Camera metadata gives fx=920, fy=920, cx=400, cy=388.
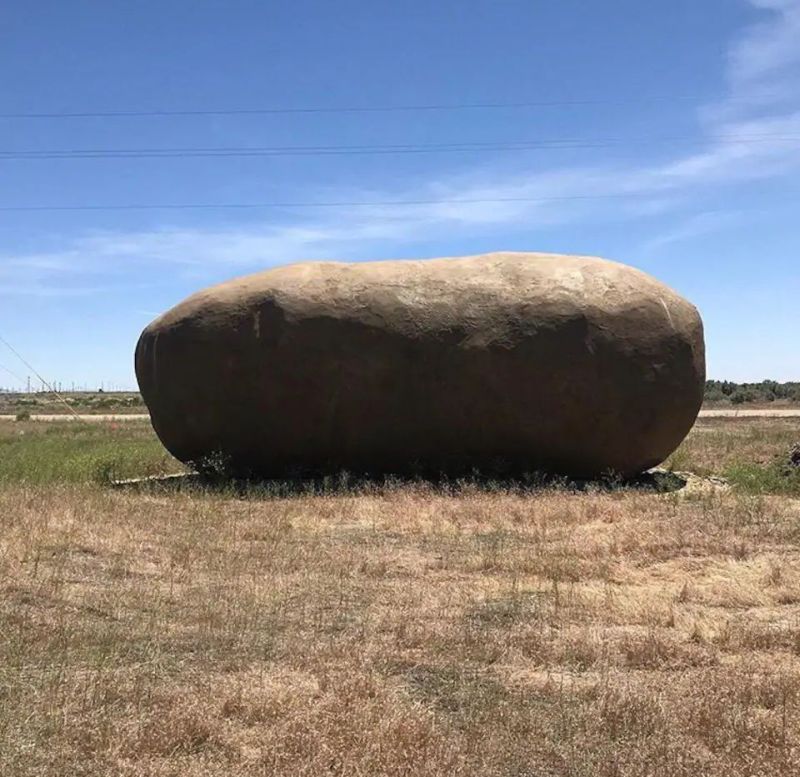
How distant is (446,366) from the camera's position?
12938 mm

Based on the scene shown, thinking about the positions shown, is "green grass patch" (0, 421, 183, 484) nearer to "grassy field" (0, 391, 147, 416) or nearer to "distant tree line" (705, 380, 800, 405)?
"grassy field" (0, 391, 147, 416)

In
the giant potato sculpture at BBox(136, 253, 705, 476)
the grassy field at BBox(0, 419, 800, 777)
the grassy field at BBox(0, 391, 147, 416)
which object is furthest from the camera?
the grassy field at BBox(0, 391, 147, 416)

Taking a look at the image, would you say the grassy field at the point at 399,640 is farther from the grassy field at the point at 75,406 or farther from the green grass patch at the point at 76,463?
the grassy field at the point at 75,406

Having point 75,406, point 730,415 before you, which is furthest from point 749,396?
point 75,406

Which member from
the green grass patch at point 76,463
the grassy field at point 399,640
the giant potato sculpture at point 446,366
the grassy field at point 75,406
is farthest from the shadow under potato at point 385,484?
the grassy field at point 75,406

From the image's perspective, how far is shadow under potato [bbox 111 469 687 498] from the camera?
12.5 metres

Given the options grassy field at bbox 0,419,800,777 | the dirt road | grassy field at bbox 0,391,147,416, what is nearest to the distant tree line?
the dirt road

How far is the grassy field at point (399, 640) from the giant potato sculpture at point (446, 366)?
8.14 ft

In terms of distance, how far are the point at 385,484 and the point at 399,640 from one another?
7.35 meters

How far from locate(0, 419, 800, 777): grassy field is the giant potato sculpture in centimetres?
248

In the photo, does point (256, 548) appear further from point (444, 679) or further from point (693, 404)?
point (693, 404)

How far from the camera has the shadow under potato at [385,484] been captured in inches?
490

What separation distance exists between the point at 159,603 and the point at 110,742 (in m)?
2.57

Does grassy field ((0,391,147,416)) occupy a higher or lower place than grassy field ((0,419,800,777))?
higher
